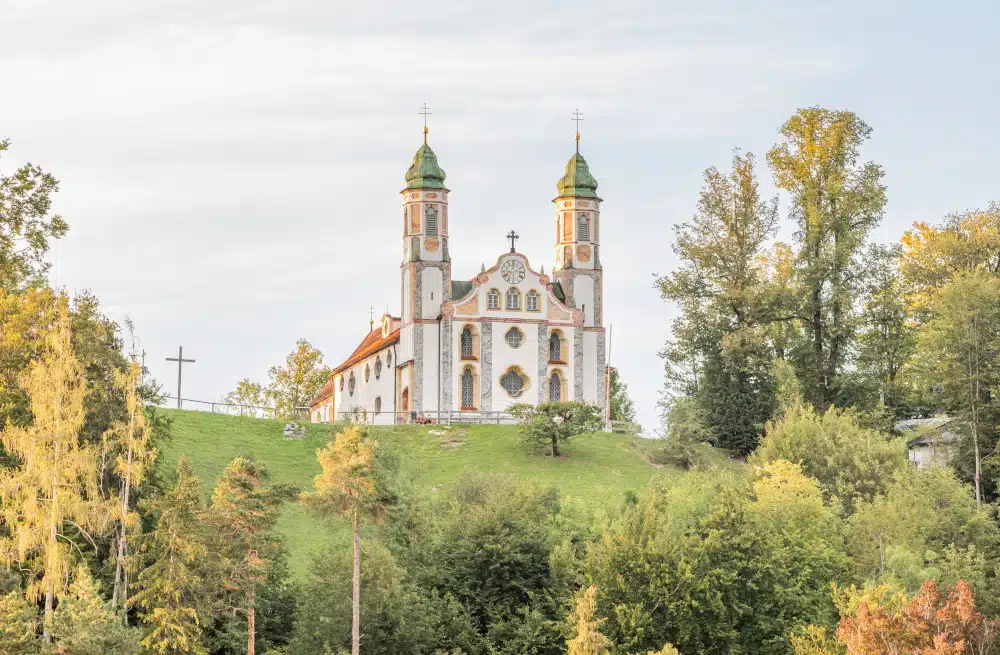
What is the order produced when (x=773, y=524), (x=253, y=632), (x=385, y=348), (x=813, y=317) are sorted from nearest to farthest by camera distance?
1. (x=253, y=632)
2. (x=773, y=524)
3. (x=813, y=317)
4. (x=385, y=348)

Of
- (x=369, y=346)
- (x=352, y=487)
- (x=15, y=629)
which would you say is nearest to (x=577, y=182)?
(x=369, y=346)

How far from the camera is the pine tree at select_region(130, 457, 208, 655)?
45.6m

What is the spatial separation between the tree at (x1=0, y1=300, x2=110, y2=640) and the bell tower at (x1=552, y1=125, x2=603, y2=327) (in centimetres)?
4170

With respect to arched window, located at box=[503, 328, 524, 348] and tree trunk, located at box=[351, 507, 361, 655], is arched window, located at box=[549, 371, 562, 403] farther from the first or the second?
tree trunk, located at box=[351, 507, 361, 655]

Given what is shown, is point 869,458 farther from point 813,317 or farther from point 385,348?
point 385,348

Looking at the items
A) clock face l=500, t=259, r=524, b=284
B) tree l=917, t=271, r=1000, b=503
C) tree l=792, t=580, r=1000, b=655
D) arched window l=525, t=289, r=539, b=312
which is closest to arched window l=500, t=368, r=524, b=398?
arched window l=525, t=289, r=539, b=312

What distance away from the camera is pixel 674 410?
7431 centimetres

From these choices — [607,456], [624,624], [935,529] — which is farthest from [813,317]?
[624,624]

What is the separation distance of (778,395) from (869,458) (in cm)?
1031

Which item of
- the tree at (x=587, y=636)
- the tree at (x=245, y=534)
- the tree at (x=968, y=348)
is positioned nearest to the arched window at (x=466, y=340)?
the tree at (x=968, y=348)

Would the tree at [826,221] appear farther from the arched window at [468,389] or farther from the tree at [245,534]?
the tree at [245,534]

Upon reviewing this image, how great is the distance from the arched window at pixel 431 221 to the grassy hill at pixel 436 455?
11987 millimetres

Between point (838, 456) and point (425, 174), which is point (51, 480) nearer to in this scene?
point (838, 456)

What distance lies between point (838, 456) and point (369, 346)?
39.5m
